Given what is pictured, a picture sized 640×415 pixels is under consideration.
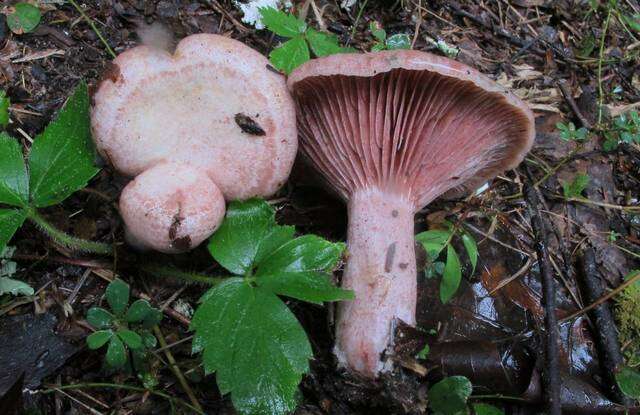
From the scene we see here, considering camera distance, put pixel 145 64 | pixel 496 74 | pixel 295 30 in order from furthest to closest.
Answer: pixel 496 74
pixel 295 30
pixel 145 64

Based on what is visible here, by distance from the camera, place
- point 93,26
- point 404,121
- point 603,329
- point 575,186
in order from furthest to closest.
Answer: point 575,186
point 93,26
point 603,329
point 404,121

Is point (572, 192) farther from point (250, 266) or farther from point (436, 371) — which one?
point (250, 266)

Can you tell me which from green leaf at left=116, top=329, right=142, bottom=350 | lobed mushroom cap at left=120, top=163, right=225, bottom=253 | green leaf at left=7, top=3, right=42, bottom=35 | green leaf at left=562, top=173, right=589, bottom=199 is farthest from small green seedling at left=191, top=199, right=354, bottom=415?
green leaf at left=562, top=173, right=589, bottom=199

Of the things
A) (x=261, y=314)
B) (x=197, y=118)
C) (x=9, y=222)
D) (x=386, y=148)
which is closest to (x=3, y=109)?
(x=9, y=222)

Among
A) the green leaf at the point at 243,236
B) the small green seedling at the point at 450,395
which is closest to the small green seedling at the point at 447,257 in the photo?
the small green seedling at the point at 450,395

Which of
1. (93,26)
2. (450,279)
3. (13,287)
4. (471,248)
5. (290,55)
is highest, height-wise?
(290,55)

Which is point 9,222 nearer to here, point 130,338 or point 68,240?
point 68,240

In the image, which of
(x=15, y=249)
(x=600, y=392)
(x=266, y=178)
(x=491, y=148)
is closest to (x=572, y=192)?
(x=491, y=148)
